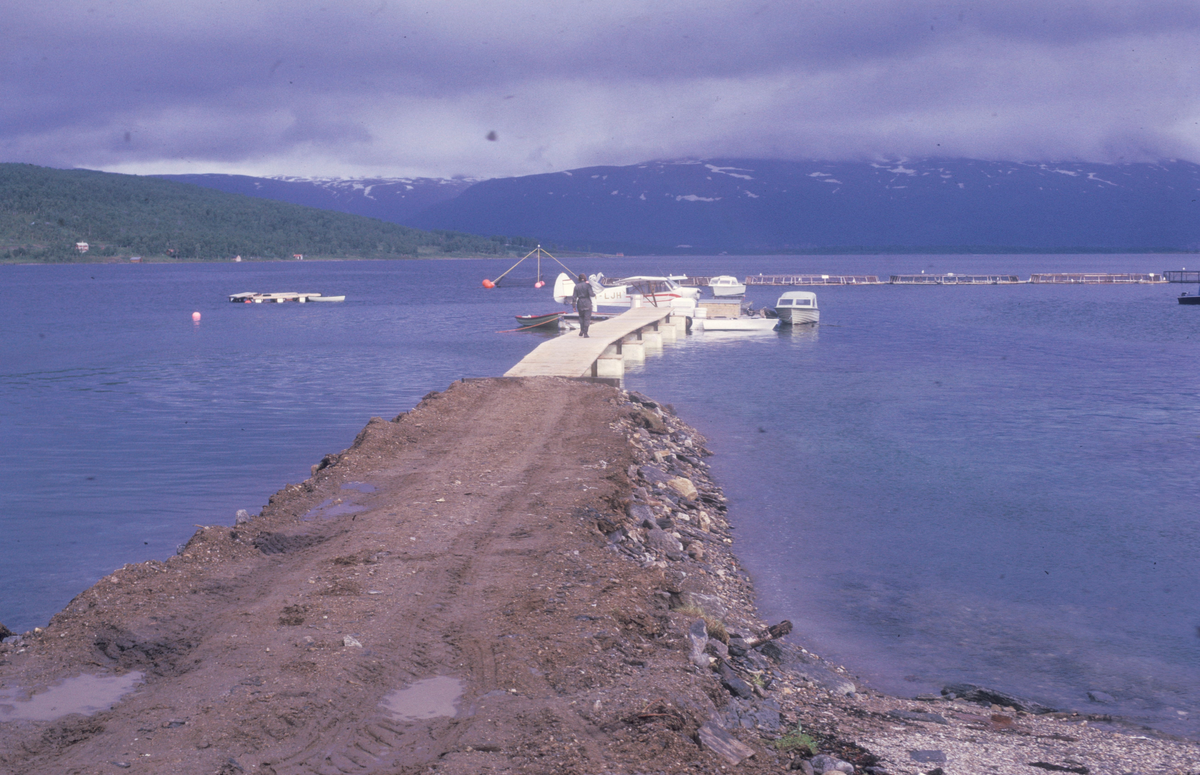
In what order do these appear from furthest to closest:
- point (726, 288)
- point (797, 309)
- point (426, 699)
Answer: point (726, 288) → point (797, 309) → point (426, 699)

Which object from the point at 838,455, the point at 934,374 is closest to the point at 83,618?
the point at 838,455

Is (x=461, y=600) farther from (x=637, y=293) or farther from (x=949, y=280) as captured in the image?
(x=949, y=280)

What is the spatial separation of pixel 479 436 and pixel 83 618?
841 centimetres

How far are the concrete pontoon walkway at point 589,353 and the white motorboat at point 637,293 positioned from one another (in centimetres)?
1093

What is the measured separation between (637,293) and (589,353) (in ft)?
90.1

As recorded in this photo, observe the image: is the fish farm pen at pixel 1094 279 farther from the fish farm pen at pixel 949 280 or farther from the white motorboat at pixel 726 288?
the white motorboat at pixel 726 288

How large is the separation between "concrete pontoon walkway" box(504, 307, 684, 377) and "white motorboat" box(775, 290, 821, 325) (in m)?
13.6

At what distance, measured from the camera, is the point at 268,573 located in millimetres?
9492

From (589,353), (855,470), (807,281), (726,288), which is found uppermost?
(807,281)

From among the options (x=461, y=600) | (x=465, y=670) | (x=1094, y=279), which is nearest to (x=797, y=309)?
(x=461, y=600)

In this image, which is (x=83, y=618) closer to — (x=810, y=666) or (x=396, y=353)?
(x=810, y=666)

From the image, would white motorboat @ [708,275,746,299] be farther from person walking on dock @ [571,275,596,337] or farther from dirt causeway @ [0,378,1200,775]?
dirt causeway @ [0,378,1200,775]

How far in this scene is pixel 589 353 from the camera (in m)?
26.4

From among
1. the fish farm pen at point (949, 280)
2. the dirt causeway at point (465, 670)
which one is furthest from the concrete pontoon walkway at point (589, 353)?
the fish farm pen at point (949, 280)
